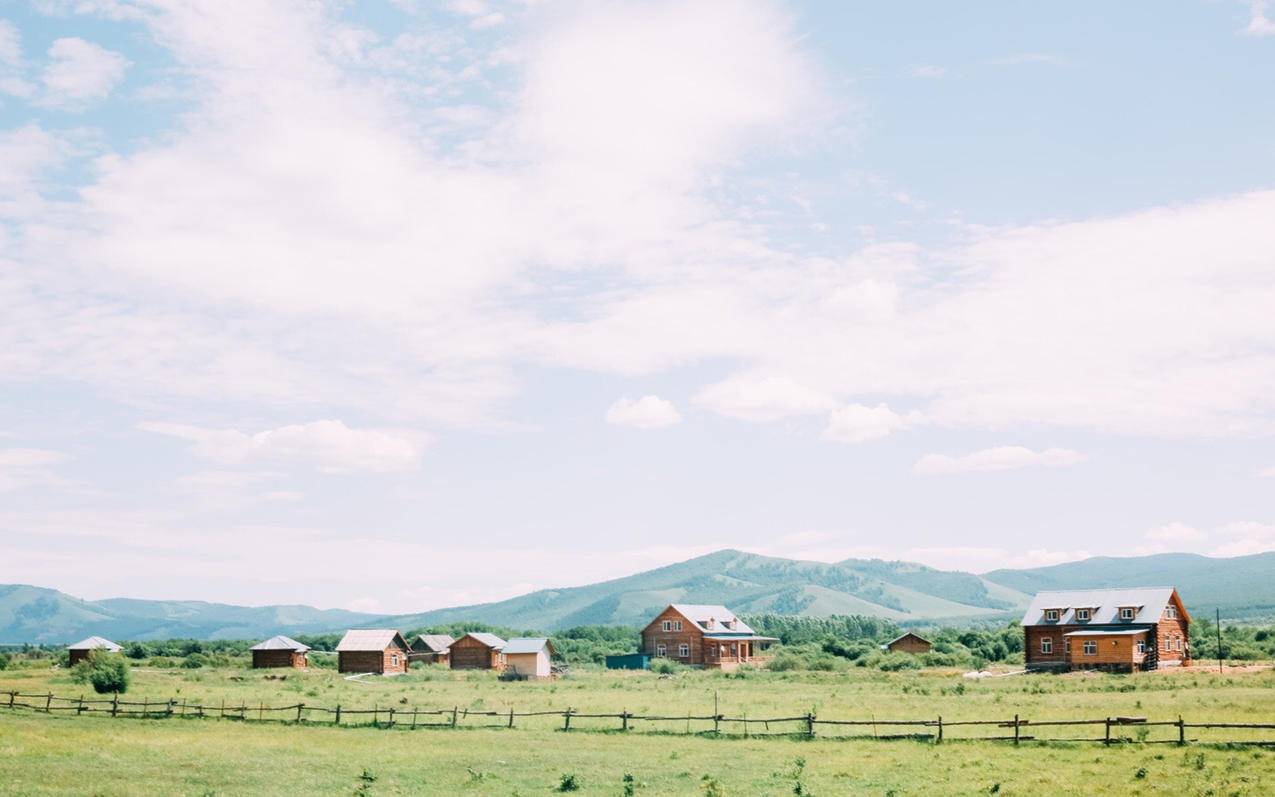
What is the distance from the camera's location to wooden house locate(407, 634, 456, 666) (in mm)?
125312

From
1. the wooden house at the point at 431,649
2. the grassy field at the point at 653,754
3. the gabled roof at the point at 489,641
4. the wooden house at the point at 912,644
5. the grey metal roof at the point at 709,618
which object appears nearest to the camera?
the grassy field at the point at 653,754

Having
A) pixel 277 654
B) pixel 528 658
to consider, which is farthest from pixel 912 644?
pixel 277 654

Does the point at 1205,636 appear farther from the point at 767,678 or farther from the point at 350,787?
the point at 350,787

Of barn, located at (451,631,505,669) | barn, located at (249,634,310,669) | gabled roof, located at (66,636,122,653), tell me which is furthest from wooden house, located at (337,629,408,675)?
gabled roof, located at (66,636,122,653)

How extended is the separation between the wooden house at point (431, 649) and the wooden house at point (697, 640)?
26.7m

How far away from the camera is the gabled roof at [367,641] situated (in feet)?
333

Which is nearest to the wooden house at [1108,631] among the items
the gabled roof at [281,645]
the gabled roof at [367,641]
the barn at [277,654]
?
the gabled roof at [367,641]

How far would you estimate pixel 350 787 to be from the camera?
31453mm

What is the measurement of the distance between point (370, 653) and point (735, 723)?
207 feet

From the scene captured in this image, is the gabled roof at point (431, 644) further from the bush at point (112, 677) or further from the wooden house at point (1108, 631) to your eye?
the wooden house at point (1108, 631)

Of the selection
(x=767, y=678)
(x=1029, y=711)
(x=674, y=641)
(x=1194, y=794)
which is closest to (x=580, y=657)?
(x=674, y=641)

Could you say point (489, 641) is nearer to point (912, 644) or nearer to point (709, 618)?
point (709, 618)

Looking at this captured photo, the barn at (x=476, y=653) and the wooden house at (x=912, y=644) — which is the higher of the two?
the wooden house at (x=912, y=644)

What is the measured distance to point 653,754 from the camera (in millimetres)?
38156
